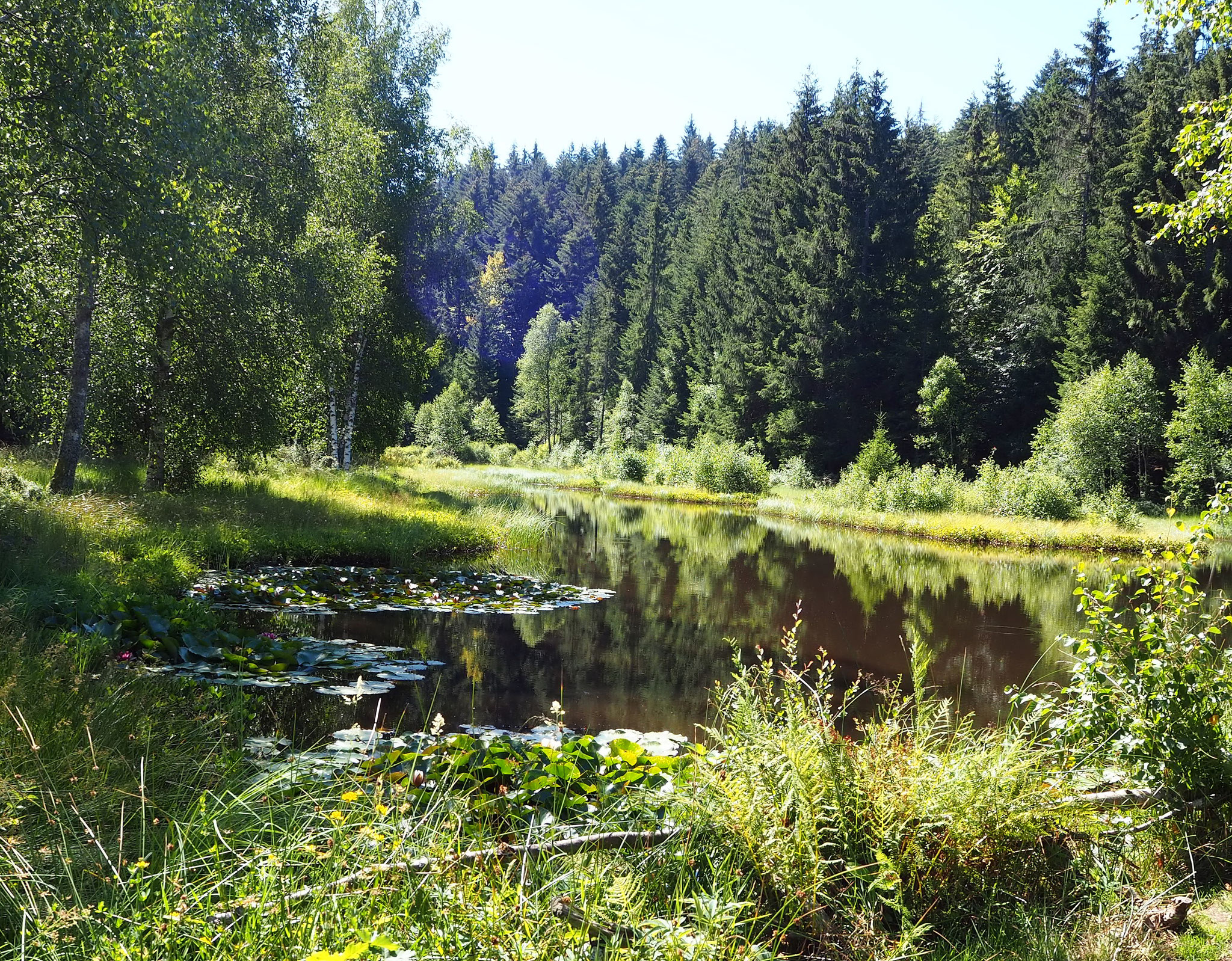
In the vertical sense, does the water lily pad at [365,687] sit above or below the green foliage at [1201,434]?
below

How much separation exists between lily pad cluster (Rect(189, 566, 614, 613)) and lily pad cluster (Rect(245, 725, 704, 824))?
4663mm

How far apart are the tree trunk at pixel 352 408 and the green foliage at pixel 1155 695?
20381mm

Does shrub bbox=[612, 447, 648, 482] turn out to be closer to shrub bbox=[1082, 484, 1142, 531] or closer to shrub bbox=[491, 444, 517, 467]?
shrub bbox=[491, 444, 517, 467]

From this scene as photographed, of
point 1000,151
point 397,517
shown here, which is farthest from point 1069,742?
point 1000,151

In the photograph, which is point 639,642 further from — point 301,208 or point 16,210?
point 301,208

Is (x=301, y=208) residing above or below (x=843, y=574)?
above

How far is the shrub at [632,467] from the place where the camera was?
45438 mm

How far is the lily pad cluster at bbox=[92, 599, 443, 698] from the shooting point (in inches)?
239

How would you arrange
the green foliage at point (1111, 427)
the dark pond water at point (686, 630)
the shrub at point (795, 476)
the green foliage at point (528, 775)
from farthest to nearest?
the shrub at point (795, 476)
the green foliage at point (1111, 427)
the dark pond water at point (686, 630)
the green foliage at point (528, 775)

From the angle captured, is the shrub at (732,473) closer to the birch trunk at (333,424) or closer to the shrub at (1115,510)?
the shrub at (1115,510)

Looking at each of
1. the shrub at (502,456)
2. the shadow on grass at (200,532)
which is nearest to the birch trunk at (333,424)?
the shadow on grass at (200,532)

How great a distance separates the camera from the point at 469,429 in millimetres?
62938

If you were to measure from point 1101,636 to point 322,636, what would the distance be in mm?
7281

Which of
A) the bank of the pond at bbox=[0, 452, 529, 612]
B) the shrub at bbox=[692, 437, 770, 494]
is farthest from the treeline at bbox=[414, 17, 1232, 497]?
the bank of the pond at bbox=[0, 452, 529, 612]
